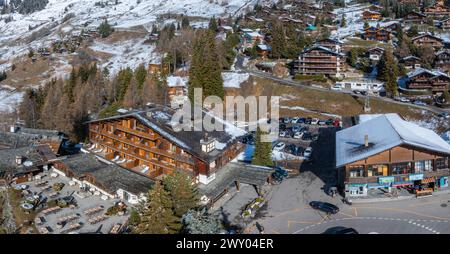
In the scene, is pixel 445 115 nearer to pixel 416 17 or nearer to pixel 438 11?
pixel 416 17

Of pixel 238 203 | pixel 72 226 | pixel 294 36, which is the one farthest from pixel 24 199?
pixel 294 36

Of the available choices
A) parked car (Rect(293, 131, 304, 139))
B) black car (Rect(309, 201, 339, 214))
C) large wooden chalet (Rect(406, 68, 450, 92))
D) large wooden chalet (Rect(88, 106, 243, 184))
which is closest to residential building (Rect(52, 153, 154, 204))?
large wooden chalet (Rect(88, 106, 243, 184))

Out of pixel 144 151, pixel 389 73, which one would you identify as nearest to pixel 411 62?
pixel 389 73

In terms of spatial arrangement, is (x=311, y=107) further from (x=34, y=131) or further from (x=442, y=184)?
(x=34, y=131)

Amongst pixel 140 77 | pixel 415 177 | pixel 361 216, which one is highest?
pixel 140 77

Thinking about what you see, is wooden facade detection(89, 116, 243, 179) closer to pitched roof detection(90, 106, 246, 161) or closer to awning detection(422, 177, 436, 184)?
pitched roof detection(90, 106, 246, 161)

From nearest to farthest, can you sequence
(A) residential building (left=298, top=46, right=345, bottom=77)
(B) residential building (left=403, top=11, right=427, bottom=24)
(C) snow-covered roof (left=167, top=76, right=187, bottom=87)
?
(C) snow-covered roof (left=167, top=76, right=187, bottom=87) → (A) residential building (left=298, top=46, right=345, bottom=77) → (B) residential building (left=403, top=11, right=427, bottom=24)
